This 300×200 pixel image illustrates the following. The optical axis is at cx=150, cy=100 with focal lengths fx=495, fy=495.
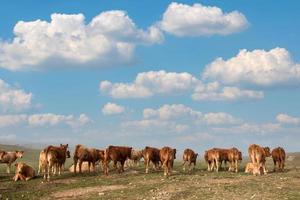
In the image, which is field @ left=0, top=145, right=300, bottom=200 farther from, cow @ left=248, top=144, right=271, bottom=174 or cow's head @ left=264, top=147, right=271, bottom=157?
cow's head @ left=264, top=147, right=271, bottom=157

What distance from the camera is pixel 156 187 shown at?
26438 mm

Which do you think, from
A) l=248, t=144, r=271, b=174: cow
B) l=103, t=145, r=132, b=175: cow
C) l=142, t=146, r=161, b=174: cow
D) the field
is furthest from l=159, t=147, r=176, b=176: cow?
l=248, t=144, r=271, b=174: cow

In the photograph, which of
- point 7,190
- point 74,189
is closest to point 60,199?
point 74,189

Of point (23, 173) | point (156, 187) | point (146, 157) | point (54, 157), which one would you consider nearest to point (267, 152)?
point (146, 157)

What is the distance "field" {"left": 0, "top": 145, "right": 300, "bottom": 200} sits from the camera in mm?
23812

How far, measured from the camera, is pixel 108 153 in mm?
36750

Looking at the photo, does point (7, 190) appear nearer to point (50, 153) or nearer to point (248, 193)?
point (50, 153)

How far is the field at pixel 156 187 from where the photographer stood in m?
23.8

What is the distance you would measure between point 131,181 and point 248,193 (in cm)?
850

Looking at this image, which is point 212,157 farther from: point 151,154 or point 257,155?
point 257,155

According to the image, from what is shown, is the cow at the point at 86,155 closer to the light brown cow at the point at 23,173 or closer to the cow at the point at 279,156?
the light brown cow at the point at 23,173

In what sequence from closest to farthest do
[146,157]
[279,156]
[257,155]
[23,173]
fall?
[257,155]
[23,173]
[279,156]
[146,157]

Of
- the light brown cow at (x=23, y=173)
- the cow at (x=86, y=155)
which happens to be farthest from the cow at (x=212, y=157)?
the light brown cow at (x=23, y=173)

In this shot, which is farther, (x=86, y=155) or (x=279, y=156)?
(x=86, y=155)
